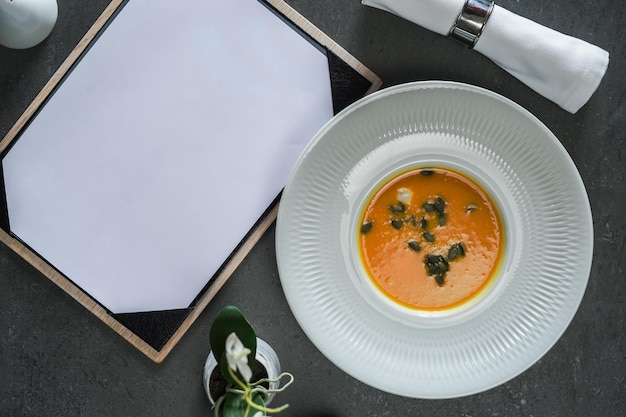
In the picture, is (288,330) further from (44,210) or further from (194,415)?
(44,210)

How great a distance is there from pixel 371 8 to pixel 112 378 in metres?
0.64

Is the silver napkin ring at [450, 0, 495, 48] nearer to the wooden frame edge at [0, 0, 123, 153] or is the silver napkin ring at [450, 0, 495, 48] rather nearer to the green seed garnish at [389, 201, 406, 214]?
the green seed garnish at [389, 201, 406, 214]

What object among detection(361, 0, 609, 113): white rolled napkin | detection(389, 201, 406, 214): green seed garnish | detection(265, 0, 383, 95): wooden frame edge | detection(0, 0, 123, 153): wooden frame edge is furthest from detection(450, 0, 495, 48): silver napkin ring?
detection(0, 0, 123, 153): wooden frame edge

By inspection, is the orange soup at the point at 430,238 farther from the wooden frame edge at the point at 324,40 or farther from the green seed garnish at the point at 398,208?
the wooden frame edge at the point at 324,40

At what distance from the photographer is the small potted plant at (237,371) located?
0.70 m

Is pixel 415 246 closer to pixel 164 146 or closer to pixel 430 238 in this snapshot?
pixel 430 238

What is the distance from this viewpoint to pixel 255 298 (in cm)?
86

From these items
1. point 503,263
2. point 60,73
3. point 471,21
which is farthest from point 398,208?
point 60,73

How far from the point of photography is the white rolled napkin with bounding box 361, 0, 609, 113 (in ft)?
2.52

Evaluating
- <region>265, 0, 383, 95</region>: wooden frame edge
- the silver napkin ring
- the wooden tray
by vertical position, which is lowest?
the wooden tray

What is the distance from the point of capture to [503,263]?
2.59 ft

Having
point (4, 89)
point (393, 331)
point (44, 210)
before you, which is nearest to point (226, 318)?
point (393, 331)

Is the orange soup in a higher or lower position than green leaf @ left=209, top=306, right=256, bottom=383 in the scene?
higher

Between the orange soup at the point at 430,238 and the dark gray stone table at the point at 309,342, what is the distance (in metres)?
0.15
